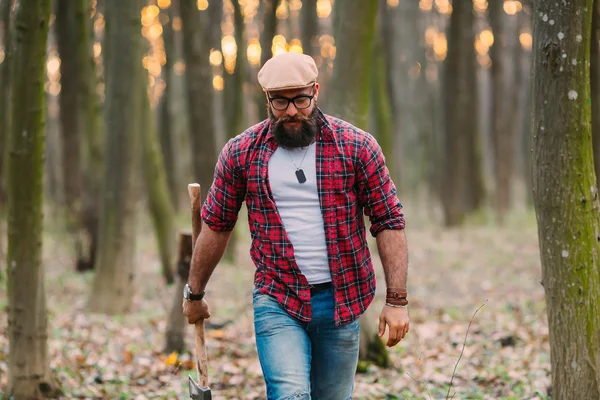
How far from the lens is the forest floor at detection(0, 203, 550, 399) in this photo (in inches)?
245

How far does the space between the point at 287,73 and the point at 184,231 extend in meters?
3.89

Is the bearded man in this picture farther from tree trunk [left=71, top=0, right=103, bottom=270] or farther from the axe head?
tree trunk [left=71, top=0, right=103, bottom=270]

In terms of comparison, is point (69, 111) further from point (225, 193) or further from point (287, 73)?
point (287, 73)

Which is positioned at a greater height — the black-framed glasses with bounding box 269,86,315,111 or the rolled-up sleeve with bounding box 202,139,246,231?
the black-framed glasses with bounding box 269,86,315,111

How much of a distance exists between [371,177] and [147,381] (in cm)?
387

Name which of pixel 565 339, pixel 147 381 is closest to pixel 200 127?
pixel 147 381

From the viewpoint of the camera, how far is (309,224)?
3754 mm

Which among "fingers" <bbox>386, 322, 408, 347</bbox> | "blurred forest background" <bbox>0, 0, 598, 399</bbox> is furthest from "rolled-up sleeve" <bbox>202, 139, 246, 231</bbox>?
"blurred forest background" <bbox>0, 0, 598, 399</bbox>

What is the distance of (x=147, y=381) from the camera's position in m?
6.71

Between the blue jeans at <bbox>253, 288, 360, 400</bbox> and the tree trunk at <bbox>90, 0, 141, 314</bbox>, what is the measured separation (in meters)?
6.17

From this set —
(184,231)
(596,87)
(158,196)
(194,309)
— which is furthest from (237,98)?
(194,309)

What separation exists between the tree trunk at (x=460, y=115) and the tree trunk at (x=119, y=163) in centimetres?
1135

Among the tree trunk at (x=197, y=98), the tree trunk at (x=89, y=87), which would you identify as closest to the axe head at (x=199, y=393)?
the tree trunk at (x=89, y=87)

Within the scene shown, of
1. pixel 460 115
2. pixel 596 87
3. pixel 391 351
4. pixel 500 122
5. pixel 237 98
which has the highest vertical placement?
pixel 500 122
